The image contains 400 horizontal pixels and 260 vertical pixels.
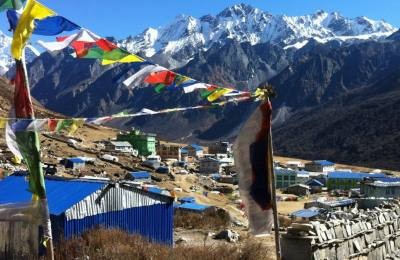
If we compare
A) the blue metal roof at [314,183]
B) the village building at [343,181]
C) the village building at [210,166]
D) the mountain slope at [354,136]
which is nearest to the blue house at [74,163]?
the blue metal roof at [314,183]

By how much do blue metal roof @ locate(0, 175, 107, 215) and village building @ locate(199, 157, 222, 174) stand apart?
3022 inches

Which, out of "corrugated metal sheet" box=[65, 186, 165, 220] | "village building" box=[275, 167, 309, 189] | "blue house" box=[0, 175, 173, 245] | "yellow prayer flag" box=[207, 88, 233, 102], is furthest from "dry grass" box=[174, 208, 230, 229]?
"village building" box=[275, 167, 309, 189]

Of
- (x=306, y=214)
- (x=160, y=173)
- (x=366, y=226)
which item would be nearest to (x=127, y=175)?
(x=160, y=173)

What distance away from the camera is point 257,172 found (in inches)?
330

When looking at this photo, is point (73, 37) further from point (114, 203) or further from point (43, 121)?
point (114, 203)

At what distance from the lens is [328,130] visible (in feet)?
530

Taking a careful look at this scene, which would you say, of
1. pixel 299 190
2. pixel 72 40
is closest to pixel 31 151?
pixel 72 40

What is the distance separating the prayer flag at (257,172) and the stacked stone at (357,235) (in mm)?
1517

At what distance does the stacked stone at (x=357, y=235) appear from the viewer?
983 centimetres

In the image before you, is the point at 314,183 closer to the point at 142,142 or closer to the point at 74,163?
the point at 74,163

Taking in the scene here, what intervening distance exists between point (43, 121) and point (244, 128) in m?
2.85

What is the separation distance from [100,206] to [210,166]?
80.4 m

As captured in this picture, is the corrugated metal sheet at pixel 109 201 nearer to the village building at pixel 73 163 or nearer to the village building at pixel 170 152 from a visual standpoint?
the village building at pixel 73 163

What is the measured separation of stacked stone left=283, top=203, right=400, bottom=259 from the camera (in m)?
9.83
